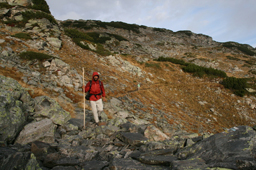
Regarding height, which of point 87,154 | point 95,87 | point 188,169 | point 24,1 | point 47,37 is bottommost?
point 87,154

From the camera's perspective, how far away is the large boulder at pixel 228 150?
2746mm

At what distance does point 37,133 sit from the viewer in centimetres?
470

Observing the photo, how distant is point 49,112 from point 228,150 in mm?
6876

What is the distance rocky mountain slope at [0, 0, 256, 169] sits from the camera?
3.49 m

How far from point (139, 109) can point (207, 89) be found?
48.7 feet

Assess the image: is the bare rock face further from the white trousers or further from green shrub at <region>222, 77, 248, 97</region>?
green shrub at <region>222, 77, 248, 97</region>

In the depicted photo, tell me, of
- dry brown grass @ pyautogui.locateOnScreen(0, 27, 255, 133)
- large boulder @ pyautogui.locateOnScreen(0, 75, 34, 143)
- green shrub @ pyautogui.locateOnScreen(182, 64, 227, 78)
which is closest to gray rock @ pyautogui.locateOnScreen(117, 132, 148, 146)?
large boulder @ pyautogui.locateOnScreen(0, 75, 34, 143)

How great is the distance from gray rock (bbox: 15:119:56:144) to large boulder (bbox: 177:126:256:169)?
4424 mm

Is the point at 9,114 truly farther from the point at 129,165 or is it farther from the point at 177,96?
the point at 177,96

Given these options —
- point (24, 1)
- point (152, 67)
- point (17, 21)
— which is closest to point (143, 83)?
point (152, 67)

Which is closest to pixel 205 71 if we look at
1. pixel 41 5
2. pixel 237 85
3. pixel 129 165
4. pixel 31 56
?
pixel 237 85

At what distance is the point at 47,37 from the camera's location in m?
20.3

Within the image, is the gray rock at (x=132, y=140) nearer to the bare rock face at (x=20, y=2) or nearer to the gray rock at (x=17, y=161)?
the gray rock at (x=17, y=161)

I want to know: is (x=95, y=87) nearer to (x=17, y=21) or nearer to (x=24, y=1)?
(x=17, y=21)
